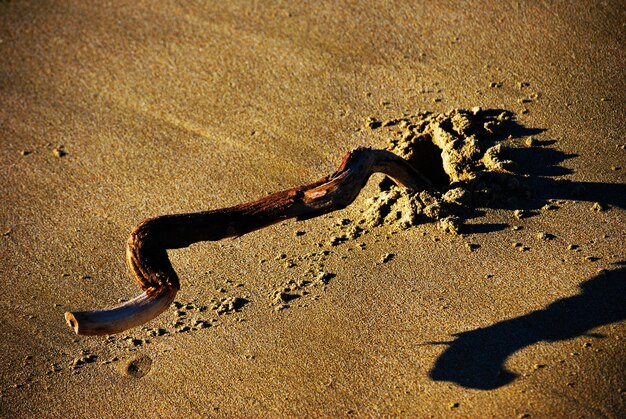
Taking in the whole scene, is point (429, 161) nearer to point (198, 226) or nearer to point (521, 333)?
point (521, 333)

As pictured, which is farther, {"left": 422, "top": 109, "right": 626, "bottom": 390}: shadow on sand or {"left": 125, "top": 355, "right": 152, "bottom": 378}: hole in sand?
{"left": 125, "top": 355, "right": 152, "bottom": 378}: hole in sand

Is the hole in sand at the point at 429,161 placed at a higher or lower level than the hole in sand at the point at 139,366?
higher

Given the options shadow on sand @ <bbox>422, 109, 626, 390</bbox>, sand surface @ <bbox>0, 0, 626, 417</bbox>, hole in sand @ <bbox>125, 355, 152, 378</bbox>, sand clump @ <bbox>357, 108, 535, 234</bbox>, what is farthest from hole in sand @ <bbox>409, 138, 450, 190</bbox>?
hole in sand @ <bbox>125, 355, 152, 378</bbox>

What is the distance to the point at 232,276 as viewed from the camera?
11.1ft

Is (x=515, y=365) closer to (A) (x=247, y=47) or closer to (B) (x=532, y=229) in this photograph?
(B) (x=532, y=229)

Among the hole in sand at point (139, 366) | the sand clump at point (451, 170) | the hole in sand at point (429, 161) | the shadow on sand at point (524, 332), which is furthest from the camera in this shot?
the hole in sand at point (429, 161)

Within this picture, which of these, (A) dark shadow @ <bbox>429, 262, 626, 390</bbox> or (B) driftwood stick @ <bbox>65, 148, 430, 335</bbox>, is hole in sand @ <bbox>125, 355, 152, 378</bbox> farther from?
(A) dark shadow @ <bbox>429, 262, 626, 390</bbox>

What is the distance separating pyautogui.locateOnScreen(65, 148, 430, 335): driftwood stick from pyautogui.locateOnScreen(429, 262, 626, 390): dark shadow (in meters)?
0.80

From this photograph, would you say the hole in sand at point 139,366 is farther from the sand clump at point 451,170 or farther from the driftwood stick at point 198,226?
Answer: the sand clump at point 451,170

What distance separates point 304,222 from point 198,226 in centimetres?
68

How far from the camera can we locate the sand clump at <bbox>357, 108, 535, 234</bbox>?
11.0ft

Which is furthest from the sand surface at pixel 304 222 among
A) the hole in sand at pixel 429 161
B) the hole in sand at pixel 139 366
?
the hole in sand at pixel 429 161

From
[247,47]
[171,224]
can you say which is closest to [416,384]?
[171,224]

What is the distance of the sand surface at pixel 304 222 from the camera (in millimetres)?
2875
